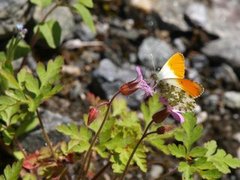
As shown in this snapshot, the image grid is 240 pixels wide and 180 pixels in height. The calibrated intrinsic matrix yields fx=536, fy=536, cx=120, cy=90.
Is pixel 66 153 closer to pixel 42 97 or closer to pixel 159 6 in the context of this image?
pixel 42 97

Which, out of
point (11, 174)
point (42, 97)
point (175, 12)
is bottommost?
point (175, 12)

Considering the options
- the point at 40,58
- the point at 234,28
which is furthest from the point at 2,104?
the point at 234,28

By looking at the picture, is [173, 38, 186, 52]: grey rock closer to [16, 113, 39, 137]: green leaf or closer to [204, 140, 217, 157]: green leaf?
[16, 113, 39, 137]: green leaf

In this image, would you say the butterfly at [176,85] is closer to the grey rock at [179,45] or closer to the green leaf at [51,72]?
the green leaf at [51,72]

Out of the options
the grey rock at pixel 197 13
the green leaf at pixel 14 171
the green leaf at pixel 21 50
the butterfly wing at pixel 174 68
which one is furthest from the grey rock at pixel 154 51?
the green leaf at pixel 14 171

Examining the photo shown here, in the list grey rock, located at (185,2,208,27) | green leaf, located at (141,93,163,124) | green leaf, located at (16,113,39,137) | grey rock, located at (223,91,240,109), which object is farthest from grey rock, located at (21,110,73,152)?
grey rock, located at (185,2,208,27)
